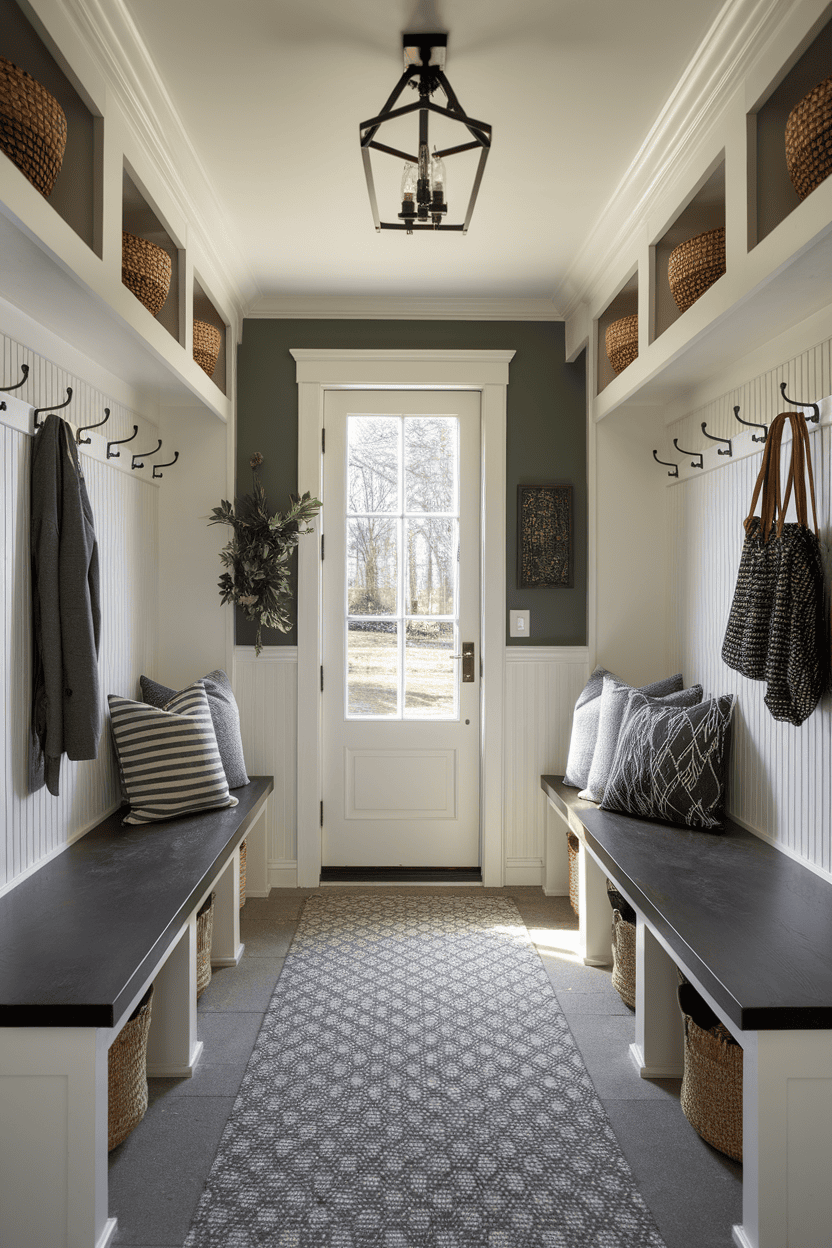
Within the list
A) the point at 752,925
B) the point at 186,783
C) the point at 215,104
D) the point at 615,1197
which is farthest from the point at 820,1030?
the point at 215,104

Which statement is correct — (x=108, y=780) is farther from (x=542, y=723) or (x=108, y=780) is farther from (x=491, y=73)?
(x=491, y=73)

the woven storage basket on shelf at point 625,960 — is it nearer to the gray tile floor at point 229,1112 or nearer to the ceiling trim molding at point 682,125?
the gray tile floor at point 229,1112

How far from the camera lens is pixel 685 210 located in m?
2.49

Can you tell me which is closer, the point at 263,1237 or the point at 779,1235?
the point at 779,1235

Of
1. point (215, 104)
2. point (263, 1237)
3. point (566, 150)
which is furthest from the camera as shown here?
point (566, 150)

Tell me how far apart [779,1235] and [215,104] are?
2.82 metres

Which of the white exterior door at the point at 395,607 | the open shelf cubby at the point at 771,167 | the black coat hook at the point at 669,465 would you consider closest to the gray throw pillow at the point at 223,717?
the white exterior door at the point at 395,607

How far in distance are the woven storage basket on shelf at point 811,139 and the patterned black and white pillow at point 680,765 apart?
4.96ft

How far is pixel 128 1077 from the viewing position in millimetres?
1880

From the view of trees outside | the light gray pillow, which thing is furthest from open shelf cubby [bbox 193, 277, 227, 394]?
the light gray pillow

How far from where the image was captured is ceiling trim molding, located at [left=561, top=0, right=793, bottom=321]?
1.78 metres

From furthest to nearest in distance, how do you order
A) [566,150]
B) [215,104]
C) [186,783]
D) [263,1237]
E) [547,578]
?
[547,578] → [186,783] → [566,150] → [215,104] → [263,1237]

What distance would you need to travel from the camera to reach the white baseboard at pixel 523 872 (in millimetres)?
3625

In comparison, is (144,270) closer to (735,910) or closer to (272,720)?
(272,720)
